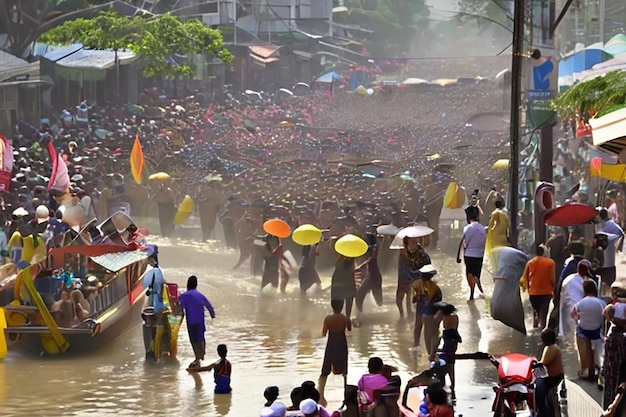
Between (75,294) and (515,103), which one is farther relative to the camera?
(515,103)

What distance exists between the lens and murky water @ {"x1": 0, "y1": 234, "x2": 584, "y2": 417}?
1312 cm

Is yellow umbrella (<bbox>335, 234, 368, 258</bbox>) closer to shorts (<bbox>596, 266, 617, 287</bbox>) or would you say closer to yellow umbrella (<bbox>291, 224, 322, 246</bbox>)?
yellow umbrella (<bbox>291, 224, 322, 246</bbox>)

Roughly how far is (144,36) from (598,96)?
2685cm

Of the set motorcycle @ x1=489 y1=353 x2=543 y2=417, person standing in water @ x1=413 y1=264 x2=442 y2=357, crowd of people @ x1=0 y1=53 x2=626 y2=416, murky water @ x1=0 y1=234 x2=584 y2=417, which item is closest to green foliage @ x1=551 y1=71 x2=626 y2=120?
crowd of people @ x1=0 y1=53 x2=626 y2=416

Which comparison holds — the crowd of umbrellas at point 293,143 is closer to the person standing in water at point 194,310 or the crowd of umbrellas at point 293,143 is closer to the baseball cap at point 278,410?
the person standing in water at point 194,310

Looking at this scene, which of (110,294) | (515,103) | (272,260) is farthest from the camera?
(272,260)

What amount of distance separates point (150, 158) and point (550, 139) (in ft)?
55.3

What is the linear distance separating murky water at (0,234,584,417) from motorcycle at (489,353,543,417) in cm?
166

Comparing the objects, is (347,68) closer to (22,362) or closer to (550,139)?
(550,139)

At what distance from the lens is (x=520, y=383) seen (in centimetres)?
1027

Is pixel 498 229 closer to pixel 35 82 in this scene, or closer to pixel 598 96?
pixel 598 96

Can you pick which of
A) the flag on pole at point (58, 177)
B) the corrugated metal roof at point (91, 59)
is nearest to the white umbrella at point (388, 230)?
the flag on pole at point (58, 177)

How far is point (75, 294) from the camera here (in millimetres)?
15312

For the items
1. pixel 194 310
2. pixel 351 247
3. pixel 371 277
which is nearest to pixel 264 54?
pixel 371 277
